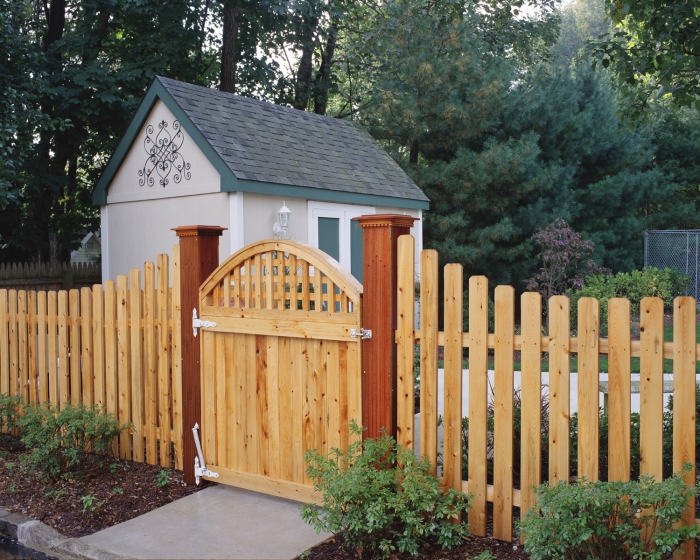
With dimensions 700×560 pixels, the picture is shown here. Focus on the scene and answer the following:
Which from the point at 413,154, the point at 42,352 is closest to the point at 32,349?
the point at 42,352

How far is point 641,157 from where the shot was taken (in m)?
18.7

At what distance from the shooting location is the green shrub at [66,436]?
5.05 m

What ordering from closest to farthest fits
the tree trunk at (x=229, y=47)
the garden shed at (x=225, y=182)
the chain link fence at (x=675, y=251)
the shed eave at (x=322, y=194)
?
the shed eave at (x=322, y=194) < the garden shed at (x=225, y=182) < the tree trunk at (x=229, y=47) < the chain link fence at (x=675, y=251)

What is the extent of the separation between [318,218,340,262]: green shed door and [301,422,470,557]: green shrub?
23.3 feet

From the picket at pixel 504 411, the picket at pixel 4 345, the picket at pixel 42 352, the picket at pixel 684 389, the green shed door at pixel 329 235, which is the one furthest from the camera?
the green shed door at pixel 329 235

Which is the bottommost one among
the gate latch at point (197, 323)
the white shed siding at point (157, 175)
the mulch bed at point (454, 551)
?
the mulch bed at point (454, 551)

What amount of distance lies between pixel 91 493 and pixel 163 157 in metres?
6.49

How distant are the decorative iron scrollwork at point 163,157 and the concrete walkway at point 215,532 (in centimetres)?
626

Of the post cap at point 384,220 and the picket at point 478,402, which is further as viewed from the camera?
the post cap at point 384,220

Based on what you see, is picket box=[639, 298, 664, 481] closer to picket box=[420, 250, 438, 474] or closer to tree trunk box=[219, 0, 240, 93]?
picket box=[420, 250, 438, 474]

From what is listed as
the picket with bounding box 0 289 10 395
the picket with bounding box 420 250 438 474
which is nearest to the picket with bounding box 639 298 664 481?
the picket with bounding box 420 250 438 474

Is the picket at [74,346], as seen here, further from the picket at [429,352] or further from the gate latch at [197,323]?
the picket at [429,352]

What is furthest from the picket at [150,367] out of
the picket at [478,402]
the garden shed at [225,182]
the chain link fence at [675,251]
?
the chain link fence at [675,251]

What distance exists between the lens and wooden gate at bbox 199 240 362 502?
4266mm
